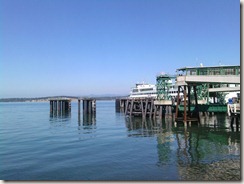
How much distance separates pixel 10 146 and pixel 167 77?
3827cm

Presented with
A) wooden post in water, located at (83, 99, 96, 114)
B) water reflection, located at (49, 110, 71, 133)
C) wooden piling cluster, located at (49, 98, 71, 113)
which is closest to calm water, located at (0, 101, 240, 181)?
water reflection, located at (49, 110, 71, 133)

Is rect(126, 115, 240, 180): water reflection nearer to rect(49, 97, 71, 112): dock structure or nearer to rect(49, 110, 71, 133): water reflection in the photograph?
rect(49, 110, 71, 133): water reflection

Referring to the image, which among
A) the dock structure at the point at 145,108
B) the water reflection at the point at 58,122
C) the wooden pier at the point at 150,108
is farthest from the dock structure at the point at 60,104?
the dock structure at the point at 145,108

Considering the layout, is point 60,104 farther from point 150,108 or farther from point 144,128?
point 144,128

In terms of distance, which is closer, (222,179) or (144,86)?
(222,179)

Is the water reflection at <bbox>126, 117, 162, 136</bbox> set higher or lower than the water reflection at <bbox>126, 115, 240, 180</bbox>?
lower

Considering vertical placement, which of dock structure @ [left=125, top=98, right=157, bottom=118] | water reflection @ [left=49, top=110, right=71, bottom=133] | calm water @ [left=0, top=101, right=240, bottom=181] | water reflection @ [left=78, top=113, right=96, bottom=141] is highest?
dock structure @ [left=125, top=98, right=157, bottom=118]

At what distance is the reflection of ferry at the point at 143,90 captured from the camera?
10228cm

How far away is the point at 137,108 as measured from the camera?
219 ft

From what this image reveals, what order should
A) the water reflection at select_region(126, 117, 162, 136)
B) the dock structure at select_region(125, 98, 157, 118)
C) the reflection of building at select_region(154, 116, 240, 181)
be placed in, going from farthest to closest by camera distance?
the dock structure at select_region(125, 98, 157, 118), the water reflection at select_region(126, 117, 162, 136), the reflection of building at select_region(154, 116, 240, 181)

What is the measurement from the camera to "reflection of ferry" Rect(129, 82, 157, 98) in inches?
Result: 4027

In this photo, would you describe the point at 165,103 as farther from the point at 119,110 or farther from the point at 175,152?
the point at 119,110

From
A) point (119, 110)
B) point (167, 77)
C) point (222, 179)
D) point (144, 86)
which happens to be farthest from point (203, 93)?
point (144, 86)

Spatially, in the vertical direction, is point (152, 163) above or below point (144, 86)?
below
